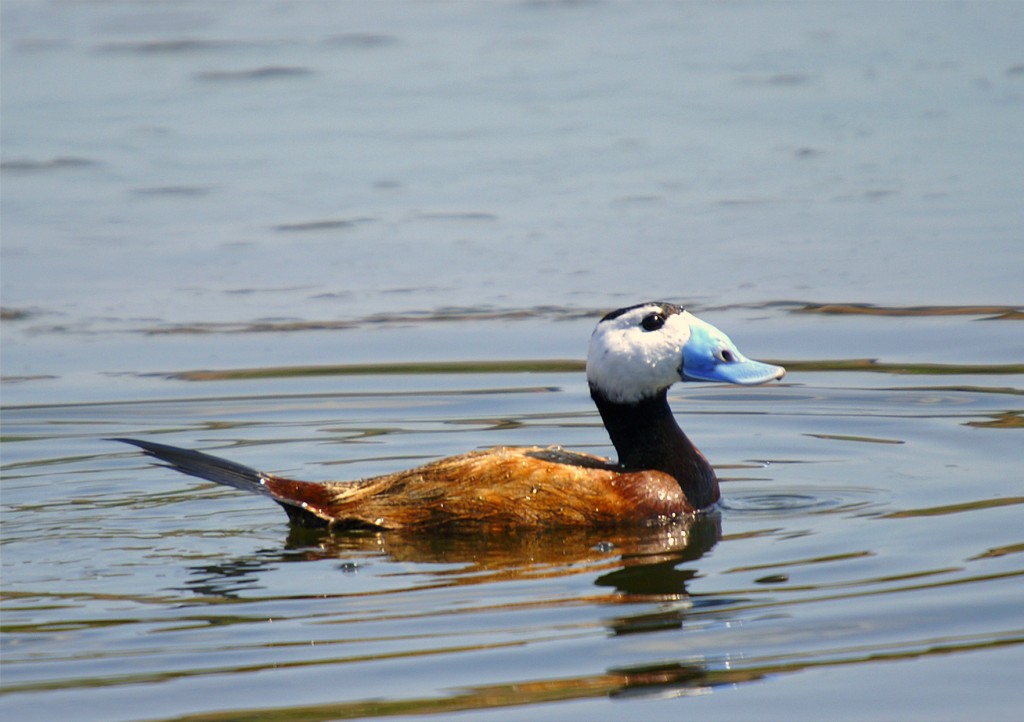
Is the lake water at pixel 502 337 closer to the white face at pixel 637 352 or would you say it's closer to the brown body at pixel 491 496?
the brown body at pixel 491 496

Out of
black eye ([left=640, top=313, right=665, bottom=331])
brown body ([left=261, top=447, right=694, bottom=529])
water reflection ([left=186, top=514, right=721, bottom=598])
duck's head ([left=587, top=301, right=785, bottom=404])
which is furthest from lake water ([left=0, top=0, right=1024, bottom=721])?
black eye ([left=640, top=313, right=665, bottom=331])

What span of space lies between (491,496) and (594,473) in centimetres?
45

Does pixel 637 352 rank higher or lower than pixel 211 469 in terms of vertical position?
higher

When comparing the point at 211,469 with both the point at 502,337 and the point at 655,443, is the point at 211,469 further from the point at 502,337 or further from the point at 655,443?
the point at 502,337

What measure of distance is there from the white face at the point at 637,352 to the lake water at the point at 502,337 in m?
0.65

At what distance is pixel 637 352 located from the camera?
7.46 m

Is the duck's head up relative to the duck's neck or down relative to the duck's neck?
up

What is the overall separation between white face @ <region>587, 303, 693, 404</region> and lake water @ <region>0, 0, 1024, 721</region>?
2.15 feet

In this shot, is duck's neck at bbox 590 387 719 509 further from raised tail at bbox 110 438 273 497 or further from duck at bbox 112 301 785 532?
raised tail at bbox 110 438 273 497

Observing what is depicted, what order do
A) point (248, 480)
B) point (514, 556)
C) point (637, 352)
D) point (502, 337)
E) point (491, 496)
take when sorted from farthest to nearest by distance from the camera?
point (502, 337), point (637, 352), point (248, 480), point (491, 496), point (514, 556)

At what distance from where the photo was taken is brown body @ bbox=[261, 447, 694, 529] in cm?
714

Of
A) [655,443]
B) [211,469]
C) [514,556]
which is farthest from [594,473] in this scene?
[211,469]

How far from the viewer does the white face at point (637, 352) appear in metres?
7.46

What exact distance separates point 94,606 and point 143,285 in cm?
556
